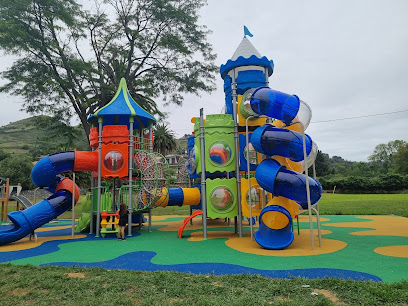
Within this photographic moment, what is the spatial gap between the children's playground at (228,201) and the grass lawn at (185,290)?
65cm

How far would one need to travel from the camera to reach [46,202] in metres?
11.1

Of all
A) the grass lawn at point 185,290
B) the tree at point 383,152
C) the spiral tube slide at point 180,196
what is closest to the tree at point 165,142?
the spiral tube slide at point 180,196

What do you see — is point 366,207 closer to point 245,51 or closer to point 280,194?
point 245,51

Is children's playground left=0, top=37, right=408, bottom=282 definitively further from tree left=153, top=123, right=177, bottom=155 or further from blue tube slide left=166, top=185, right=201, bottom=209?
tree left=153, top=123, right=177, bottom=155

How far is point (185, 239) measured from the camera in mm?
10258

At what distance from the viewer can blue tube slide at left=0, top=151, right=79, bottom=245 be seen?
33.6 ft

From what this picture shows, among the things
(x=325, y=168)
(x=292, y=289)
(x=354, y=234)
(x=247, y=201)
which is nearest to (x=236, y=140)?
(x=247, y=201)

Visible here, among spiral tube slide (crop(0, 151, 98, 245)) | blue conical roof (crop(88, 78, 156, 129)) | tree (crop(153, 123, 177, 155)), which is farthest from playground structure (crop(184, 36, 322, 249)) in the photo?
tree (crop(153, 123, 177, 155))

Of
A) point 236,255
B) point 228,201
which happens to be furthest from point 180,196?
point 236,255

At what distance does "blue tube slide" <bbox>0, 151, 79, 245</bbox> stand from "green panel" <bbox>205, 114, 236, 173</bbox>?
5.60 metres

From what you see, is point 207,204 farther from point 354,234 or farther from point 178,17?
point 178,17

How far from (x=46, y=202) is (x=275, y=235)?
8.54 m

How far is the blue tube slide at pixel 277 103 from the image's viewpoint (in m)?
8.75

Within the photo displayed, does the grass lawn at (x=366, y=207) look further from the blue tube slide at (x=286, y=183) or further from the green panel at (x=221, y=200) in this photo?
the blue tube slide at (x=286, y=183)
